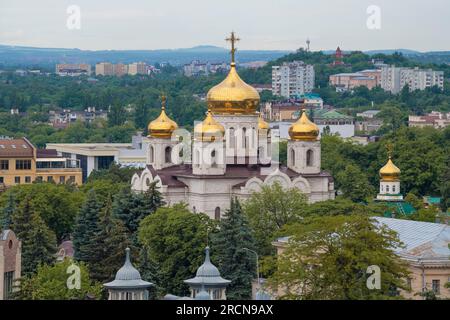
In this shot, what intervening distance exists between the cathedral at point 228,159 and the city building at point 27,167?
2709cm

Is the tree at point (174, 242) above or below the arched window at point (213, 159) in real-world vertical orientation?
below

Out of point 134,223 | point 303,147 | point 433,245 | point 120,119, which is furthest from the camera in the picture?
point 120,119

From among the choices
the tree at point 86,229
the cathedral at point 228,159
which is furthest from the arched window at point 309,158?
the tree at point 86,229

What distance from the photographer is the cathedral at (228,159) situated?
212 ft

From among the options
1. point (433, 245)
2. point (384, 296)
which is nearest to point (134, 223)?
point (433, 245)

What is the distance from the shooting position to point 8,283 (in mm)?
44938

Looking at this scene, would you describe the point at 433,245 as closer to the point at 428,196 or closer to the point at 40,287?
the point at 40,287

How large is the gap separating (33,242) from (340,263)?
15.4m

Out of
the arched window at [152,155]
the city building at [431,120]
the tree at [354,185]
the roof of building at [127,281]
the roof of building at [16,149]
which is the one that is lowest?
the city building at [431,120]

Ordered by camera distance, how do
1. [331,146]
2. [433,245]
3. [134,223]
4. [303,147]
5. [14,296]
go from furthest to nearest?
[331,146] < [303,147] < [134,223] < [433,245] < [14,296]

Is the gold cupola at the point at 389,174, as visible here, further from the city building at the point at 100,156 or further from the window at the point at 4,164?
the city building at the point at 100,156

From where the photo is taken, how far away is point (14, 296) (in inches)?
1652
